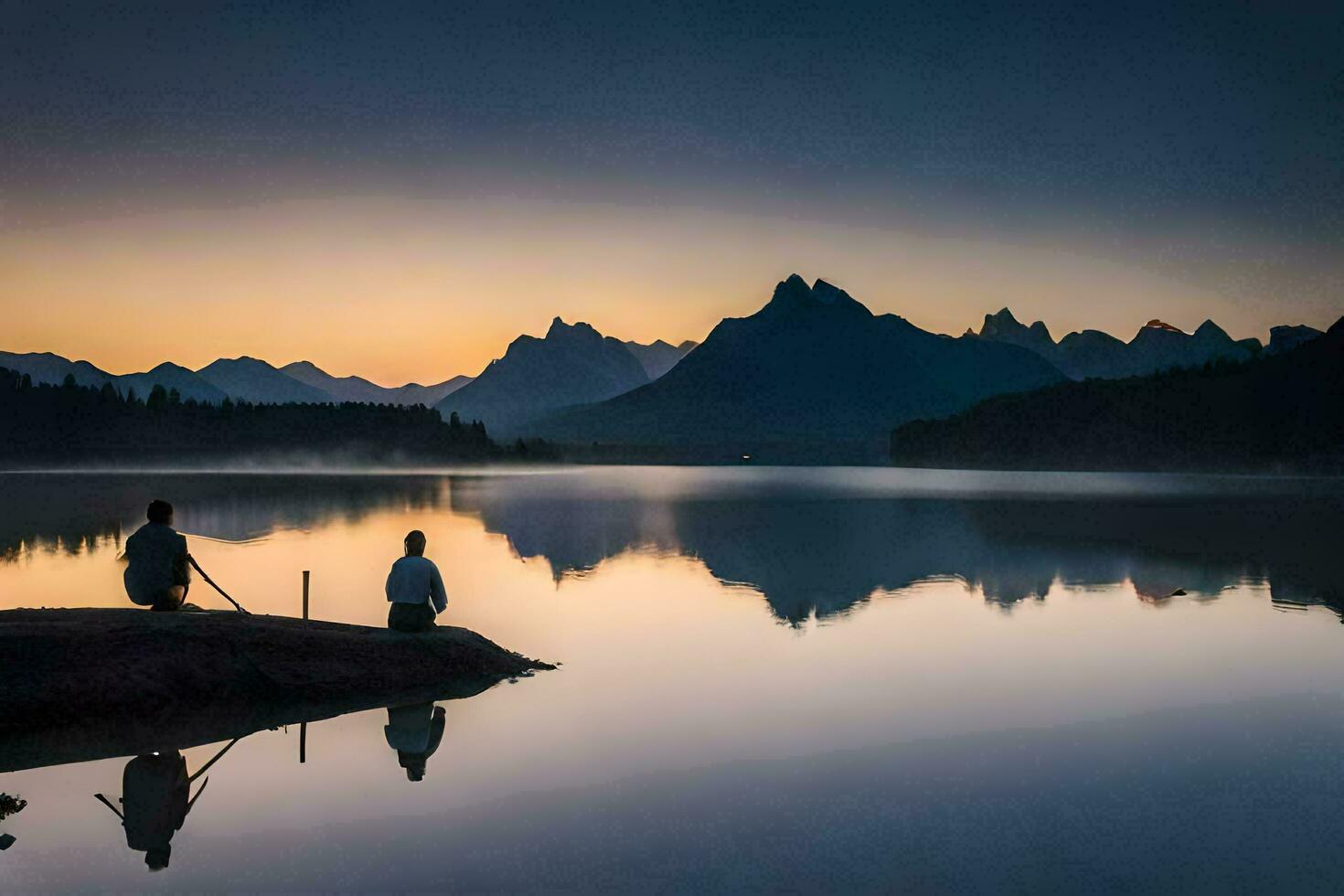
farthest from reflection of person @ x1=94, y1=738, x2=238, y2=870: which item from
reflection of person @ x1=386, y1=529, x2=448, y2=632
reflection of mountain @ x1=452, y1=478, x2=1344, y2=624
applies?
reflection of mountain @ x1=452, y1=478, x2=1344, y2=624

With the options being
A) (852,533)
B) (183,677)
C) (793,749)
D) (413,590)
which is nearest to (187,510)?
(852,533)

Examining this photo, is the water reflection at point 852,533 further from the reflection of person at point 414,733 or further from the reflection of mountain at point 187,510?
the reflection of person at point 414,733

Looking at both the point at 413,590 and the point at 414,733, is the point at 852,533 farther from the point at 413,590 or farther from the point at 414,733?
the point at 414,733

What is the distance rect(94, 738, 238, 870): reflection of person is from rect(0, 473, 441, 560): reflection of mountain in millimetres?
32198

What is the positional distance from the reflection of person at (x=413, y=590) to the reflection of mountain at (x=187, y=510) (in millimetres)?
29497

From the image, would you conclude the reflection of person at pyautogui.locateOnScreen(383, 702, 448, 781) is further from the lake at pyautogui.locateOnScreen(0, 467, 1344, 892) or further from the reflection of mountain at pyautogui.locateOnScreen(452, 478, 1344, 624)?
the reflection of mountain at pyautogui.locateOnScreen(452, 478, 1344, 624)

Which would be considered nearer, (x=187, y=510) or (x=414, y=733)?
(x=414, y=733)

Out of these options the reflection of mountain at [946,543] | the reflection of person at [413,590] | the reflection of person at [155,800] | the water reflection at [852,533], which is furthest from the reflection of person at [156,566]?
the reflection of mountain at [946,543]

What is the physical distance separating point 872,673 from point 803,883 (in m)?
11.6

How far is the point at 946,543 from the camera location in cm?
5628

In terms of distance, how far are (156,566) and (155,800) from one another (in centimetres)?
658

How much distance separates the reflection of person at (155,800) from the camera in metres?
11.8

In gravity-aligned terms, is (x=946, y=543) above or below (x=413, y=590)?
below

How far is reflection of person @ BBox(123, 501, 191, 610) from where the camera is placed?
18422mm
